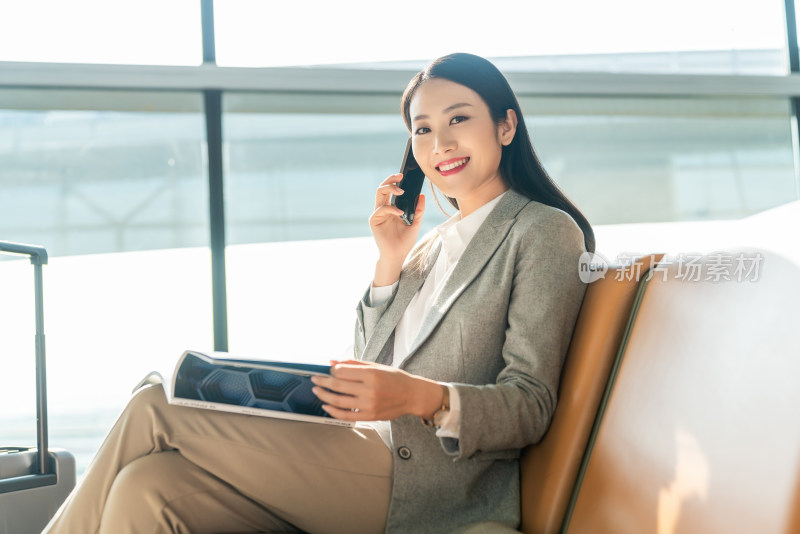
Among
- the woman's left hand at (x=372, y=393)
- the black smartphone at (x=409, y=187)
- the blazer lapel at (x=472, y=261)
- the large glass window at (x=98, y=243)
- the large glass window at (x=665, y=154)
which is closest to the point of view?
the woman's left hand at (x=372, y=393)

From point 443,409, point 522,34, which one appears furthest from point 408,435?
point 522,34

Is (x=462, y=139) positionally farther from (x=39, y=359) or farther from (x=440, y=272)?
(x=39, y=359)

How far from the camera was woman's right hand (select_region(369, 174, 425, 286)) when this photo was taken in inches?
70.3

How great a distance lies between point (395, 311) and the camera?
1.68 metres

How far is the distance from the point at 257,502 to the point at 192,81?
2.51 metres

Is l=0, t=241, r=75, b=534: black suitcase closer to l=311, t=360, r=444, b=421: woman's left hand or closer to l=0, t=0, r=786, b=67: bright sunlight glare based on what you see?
l=311, t=360, r=444, b=421: woman's left hand

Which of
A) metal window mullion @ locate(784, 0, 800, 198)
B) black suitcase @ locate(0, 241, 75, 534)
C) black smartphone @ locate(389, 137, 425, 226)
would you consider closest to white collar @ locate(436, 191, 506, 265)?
black smartphone @ locate(389, 137, 425, 226)

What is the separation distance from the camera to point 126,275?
132 inches

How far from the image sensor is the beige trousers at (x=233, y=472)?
1203mm

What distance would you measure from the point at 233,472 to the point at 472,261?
590 mm

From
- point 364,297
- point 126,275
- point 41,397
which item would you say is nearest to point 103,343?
point 126,275

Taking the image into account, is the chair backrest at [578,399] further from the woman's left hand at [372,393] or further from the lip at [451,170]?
the lip at [451,170]

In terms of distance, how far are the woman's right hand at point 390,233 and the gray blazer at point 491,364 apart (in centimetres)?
31

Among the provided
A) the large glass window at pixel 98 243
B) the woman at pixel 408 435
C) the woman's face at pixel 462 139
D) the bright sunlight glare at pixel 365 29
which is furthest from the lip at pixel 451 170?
the bright sunlight glare at pixel 365 29
